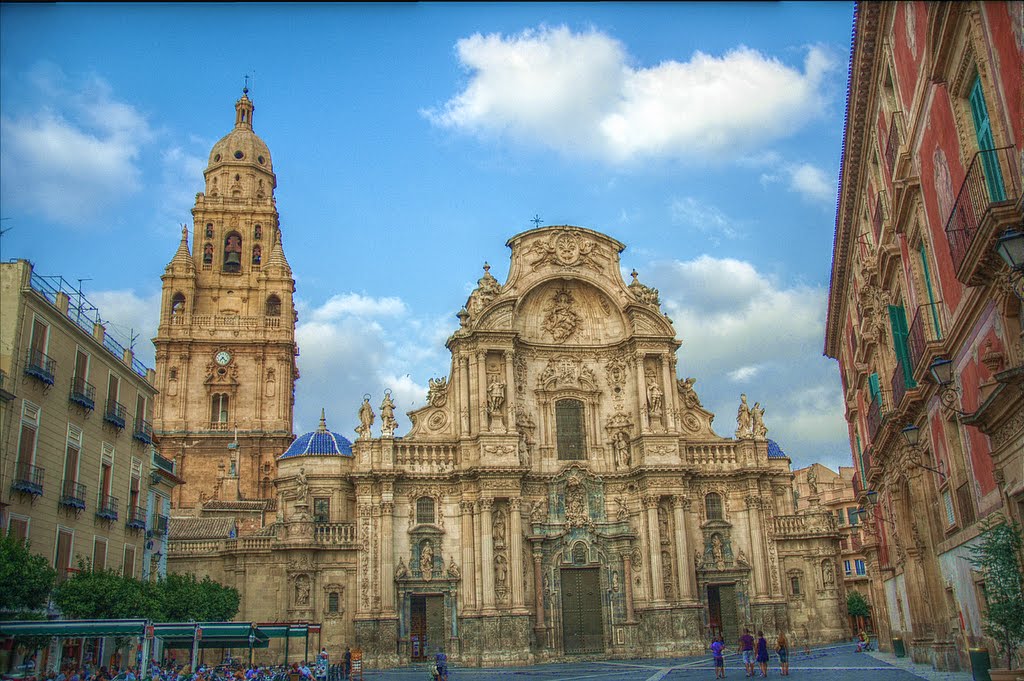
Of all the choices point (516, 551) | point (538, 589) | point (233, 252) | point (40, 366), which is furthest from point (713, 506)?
point (233, 252)

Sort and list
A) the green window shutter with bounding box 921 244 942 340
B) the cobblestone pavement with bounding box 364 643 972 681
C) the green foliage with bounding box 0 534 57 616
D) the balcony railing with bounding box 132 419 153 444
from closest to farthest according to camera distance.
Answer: the green window shutter with bounding box 921 244 942 340, the green foliage with bounding box 0 534 57 616, the cobblestone pavement with bounding box 364 643 972 681, the balcony railing with bounding box 132 419 153 444

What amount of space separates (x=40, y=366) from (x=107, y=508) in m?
6.61

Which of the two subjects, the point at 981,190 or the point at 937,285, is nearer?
the point at 981,190

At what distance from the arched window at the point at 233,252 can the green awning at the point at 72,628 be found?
49.4 m

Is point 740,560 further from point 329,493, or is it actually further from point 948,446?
point 948,446

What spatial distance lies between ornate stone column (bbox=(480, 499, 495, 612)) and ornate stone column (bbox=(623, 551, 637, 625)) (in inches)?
263

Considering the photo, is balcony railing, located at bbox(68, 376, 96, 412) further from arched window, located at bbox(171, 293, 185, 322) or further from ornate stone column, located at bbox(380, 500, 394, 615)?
arched window, located at bbox(171, 293, 185, 322)

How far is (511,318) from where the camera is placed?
4528 centimetres

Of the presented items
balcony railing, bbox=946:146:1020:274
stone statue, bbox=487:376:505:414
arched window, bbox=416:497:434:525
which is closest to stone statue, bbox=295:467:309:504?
arched window, bbox=416:497:434:525

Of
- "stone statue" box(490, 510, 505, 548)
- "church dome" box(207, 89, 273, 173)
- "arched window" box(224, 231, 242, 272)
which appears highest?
"church dome" box(207, 89, 273, 173)

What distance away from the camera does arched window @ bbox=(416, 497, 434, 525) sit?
4256cm

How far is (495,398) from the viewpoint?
43.2 m

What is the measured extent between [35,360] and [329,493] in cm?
1929

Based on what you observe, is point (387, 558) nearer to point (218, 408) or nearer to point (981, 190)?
point (218, 408)
